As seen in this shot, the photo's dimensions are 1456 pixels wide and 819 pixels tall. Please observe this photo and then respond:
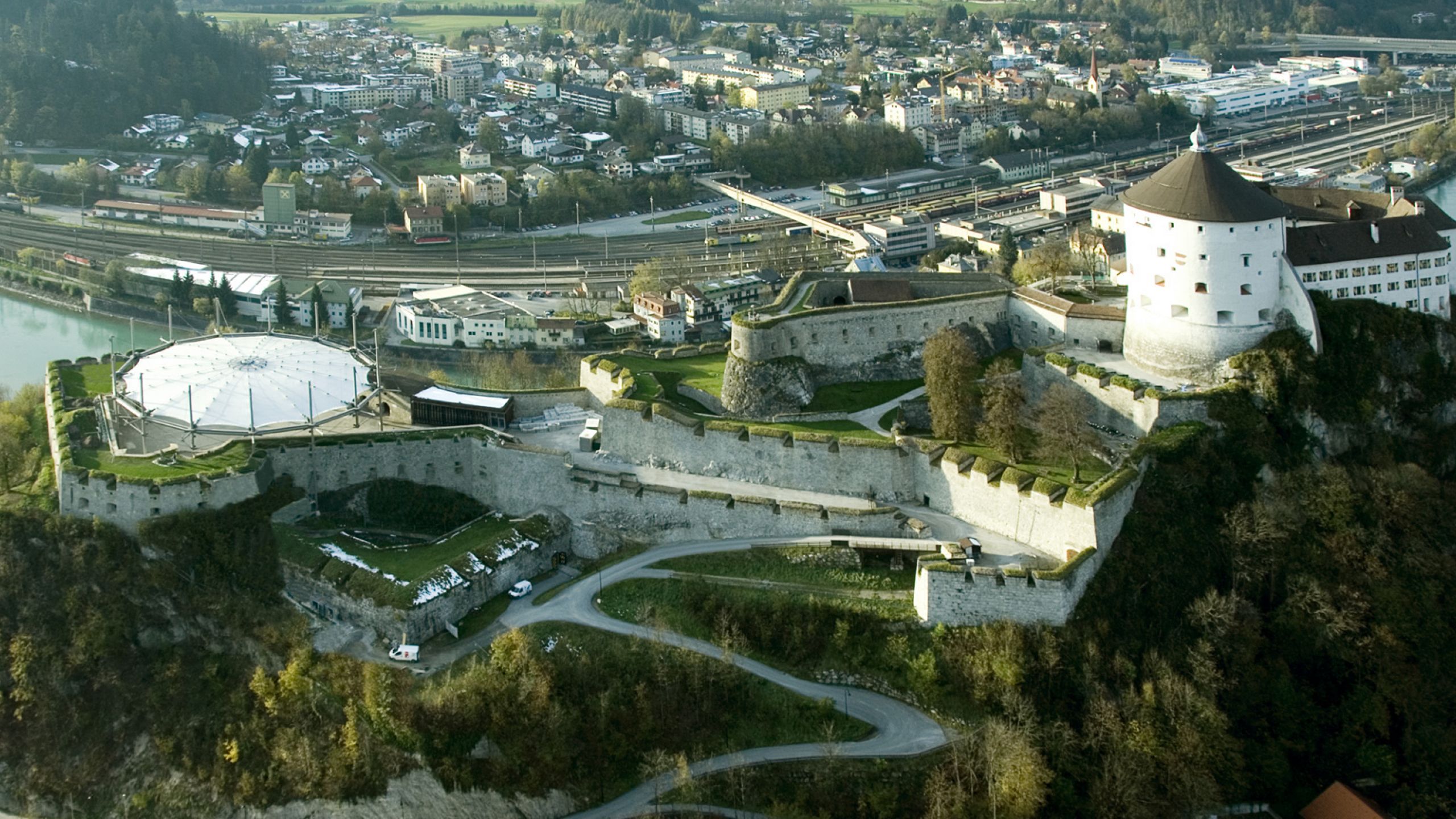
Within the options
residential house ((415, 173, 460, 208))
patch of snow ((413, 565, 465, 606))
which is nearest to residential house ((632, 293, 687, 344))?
residential house ((415, 173, 460, 208))

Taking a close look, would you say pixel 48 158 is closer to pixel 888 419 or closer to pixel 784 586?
pixel 888 419

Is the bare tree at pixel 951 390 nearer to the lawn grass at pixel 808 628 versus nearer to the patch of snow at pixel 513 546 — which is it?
the lawn grass at pixel 808 628

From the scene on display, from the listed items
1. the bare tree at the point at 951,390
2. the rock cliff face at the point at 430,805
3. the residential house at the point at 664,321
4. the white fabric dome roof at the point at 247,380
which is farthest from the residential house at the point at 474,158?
Answer: the rock cliff face at the point at 430,805

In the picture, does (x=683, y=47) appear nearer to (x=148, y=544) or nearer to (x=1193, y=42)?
(x=1193, y=42)

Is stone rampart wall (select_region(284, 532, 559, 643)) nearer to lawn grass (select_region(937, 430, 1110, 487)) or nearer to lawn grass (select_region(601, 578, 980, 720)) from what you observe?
lawn grass (select_region(601, 578, 980, 720))

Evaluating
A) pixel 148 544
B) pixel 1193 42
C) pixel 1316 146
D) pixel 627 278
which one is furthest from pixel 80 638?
pixel 1193 42

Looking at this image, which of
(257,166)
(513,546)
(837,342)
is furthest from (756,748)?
(257,166)
